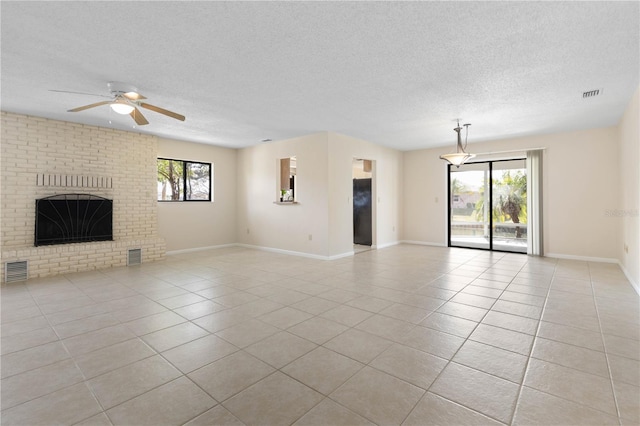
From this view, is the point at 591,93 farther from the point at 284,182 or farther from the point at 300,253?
the point at 284,182

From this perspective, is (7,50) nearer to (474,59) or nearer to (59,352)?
(59,352)

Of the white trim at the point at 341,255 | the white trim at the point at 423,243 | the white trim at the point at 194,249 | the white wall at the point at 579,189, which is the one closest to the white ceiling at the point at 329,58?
the white wall at the point at 579,189

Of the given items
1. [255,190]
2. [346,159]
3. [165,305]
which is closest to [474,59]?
[346,159]

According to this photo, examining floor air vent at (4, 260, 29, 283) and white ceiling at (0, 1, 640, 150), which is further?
floor air vent at (4, 260, 29, 283)

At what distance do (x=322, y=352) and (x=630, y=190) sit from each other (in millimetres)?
5135

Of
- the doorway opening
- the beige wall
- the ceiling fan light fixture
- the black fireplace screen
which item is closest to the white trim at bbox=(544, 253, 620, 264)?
the beige wall

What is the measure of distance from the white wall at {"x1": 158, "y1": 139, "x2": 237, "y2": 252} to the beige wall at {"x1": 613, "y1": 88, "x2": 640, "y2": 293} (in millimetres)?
7675

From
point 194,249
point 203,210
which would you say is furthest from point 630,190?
point 194,249

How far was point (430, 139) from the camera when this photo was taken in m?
6.71

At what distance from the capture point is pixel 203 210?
7453mm

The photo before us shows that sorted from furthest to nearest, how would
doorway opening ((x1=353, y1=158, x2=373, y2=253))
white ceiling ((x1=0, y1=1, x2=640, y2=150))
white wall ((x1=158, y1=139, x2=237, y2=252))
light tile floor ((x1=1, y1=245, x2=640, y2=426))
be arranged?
1. doorway opening ((x1=353, y1=158, x2=373, y2=253))
2. white wall ((x1=158, y1=139, x2=237, y2=252))
3. white ceiling ((x1=0, y1=1, x2=640, y2=150))
4. light tile floor ((x1=1, y1=245, x2=640, y2=426))

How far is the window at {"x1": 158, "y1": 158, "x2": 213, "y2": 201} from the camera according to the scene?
6.91m

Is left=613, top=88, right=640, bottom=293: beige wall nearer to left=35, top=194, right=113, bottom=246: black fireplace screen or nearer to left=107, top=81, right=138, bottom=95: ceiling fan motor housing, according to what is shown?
left=107, top=81, right=138, bottom=95: ceiling fan motor housing

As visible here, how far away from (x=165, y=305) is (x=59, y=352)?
1.10m
